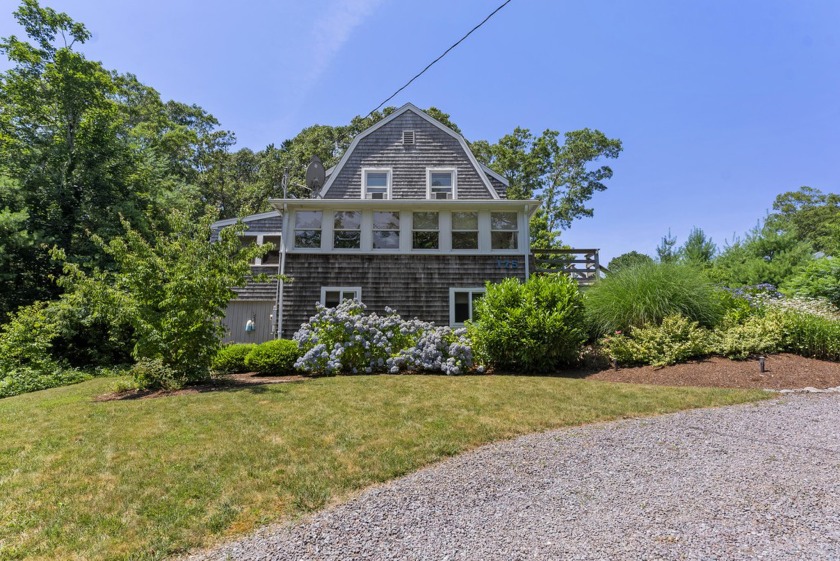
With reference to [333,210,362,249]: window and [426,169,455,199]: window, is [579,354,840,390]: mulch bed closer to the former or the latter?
[333,210,362,249]: window

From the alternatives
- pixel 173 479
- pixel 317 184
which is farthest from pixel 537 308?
pixel 317 184

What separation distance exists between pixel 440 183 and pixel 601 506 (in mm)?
13426

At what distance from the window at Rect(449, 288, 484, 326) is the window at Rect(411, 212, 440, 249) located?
170 centimetres

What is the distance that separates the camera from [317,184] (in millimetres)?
15648

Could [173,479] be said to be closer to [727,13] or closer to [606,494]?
[606,494]

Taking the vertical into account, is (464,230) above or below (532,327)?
above

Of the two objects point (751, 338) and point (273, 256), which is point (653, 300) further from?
point (273, 256)

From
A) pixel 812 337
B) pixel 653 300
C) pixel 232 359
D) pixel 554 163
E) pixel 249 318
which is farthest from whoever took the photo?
pixel 554 163

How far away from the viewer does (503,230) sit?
13.8 meters

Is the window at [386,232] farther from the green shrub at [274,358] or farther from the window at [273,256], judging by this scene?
the green shrub at [274,358]

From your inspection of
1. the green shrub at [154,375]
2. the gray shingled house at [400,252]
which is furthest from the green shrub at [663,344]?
the green shrub at [154,375]

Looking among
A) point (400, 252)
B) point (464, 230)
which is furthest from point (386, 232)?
point (464, 230)

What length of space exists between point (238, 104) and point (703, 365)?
36.7ft

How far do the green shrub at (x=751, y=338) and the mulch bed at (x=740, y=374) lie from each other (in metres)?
0.19
